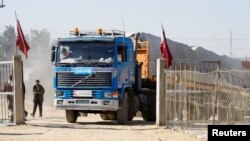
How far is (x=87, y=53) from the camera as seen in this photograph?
1866cm

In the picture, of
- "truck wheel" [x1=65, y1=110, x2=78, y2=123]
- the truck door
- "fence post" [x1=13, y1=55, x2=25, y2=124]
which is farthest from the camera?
"truck wheel" [x1=65, y1=110, x2=78, y2=123]

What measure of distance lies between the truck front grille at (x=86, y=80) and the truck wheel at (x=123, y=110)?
99 cm

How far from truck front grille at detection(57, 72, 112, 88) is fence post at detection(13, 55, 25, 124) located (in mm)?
1452

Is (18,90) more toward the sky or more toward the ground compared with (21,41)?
more toward the ground

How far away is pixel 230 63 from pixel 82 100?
62.8 ft

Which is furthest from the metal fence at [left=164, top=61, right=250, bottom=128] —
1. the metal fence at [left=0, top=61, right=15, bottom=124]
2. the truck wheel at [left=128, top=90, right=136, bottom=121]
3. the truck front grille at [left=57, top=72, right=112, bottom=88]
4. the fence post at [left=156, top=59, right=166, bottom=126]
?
the metal fence at [left=0, top=61, right=15, bottom=124]

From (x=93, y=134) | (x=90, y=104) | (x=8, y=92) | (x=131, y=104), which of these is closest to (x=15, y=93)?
(x=8, y=92)

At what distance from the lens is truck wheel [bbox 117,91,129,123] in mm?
19125

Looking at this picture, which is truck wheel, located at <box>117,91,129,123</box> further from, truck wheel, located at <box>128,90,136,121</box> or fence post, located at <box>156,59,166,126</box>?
fence post, located at <box>156,59,166,126</box>

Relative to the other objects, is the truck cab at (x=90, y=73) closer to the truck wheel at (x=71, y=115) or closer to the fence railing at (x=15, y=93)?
the truck wheel at (x=71, y=115)

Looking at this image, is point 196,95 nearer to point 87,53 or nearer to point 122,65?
point 122,65

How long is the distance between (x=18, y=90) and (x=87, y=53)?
2.67 metres

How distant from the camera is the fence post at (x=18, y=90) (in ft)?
59.5

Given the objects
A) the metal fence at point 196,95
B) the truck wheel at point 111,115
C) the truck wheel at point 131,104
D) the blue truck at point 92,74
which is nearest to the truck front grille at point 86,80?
the blue truck at point 92,74
